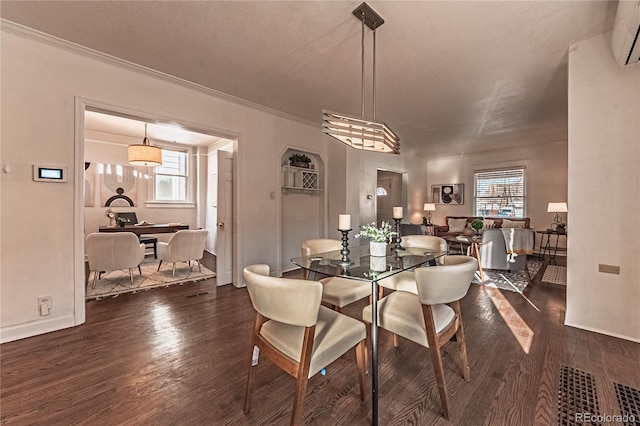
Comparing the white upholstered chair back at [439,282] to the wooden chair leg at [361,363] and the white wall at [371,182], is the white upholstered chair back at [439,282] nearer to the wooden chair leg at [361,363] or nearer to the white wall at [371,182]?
the wooden chair leg at [361,363]

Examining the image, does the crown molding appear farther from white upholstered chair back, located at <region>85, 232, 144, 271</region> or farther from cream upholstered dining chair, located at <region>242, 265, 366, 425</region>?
cream upholstered dining chair, located at <region>242, 265, 366, 425</region>

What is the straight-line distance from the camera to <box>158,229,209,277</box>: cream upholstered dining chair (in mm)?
4254

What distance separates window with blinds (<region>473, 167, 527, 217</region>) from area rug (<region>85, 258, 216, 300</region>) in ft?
24.2

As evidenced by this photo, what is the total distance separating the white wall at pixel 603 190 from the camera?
233cm

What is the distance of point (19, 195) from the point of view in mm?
2389

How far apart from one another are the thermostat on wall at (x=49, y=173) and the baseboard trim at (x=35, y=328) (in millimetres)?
1337

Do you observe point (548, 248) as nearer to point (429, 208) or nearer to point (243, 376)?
point (429, 208)

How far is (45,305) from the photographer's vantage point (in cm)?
250

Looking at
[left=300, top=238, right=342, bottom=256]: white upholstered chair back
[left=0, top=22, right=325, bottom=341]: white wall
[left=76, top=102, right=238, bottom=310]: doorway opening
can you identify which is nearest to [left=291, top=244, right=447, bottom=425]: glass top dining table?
[left=300, top=238, right=342, bottom=256]: white upholstered chair back

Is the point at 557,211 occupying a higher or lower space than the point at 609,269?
higher

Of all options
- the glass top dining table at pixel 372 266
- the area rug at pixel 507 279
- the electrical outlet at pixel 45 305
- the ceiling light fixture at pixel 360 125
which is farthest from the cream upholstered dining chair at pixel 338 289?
the area rug at pixel 507 279

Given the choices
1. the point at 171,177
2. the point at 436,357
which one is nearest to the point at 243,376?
the point at 436,357

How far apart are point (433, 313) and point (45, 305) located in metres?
3.44

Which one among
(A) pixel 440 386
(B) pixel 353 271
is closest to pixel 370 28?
(B) pixel 353 271
